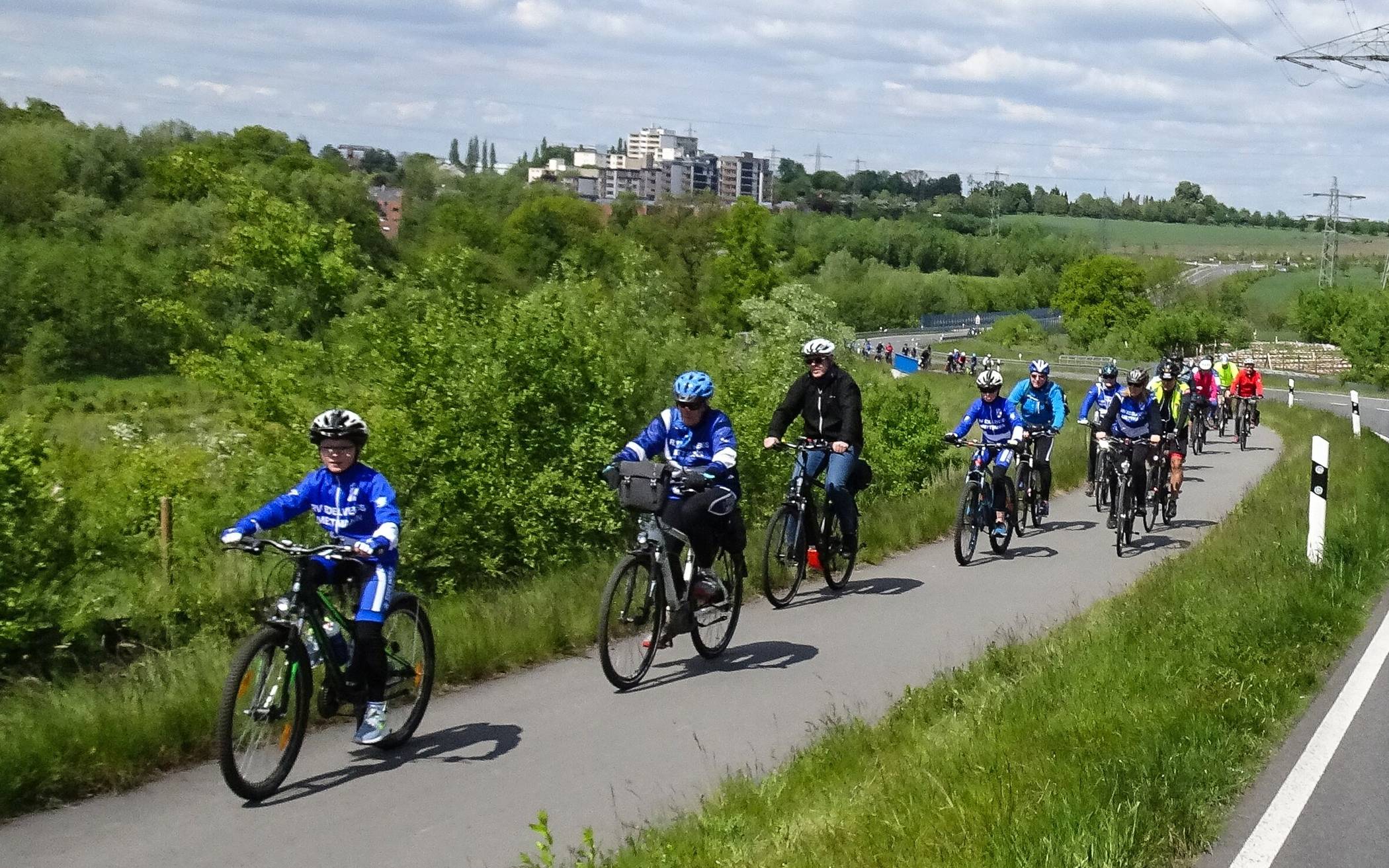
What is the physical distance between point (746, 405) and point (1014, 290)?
143 meters

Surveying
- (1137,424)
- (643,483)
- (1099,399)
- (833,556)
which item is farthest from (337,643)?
(1099,399)

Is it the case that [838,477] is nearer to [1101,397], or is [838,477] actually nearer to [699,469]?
[699,469]

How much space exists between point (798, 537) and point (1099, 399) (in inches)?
325

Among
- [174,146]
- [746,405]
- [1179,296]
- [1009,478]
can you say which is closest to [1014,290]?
[1179,296]

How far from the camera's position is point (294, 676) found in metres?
6.87

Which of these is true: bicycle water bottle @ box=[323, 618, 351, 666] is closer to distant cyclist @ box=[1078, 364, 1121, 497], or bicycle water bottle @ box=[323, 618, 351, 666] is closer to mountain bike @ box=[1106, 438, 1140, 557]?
mountain bike @ box=[1106, 438, 1140, 557]

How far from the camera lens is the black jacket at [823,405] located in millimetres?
12344

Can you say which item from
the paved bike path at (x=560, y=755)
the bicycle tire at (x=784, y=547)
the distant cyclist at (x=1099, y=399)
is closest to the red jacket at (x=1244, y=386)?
the distant cyclist at (x=1099, y=399)

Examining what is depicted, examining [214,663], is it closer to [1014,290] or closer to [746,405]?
[746,405]

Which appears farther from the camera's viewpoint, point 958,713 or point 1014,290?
point 1014,290

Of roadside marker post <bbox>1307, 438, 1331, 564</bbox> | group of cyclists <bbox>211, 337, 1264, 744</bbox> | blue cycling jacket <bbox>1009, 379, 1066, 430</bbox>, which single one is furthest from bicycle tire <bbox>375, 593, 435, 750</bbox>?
blue cycling jacket <bbox>1009, 379, 1066, 430</bbox>

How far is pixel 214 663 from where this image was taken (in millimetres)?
8531

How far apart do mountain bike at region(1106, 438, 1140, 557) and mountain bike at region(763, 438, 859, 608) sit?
180 inches

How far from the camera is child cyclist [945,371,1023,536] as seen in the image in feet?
50.7
